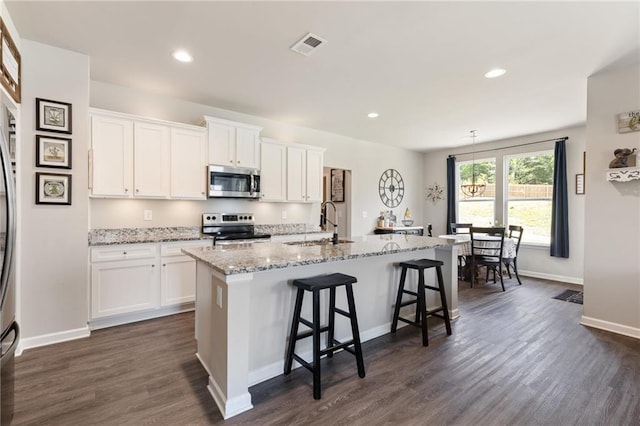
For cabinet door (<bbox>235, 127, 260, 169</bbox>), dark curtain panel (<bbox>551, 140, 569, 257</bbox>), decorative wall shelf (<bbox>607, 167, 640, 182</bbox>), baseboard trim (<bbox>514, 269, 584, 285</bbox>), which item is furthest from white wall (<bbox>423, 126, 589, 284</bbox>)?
cabinet door (<bbox>235, 127, 260, 169</bbox>)

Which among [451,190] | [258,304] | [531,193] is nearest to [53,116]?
[258,304]

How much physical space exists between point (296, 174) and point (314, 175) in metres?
0.36

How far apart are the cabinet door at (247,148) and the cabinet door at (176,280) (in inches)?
58.2

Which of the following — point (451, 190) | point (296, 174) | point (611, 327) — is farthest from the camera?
point (451, 190)

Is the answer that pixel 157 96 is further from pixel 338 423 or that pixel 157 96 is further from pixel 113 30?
pixel 338 423

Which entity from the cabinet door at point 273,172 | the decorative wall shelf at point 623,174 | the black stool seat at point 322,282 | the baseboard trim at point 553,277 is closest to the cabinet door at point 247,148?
the cabinet door at point 273,172

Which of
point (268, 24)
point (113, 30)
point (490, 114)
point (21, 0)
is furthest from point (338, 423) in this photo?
point (490, 114)

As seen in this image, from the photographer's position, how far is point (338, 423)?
1.74 m

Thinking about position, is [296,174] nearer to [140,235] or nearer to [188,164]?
[188,164]

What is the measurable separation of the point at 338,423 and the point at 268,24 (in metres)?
2.80

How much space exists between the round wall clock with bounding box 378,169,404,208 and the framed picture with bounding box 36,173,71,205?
5.30 meters

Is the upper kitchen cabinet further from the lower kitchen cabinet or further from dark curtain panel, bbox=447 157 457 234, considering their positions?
dark curtain panel, bbox=447 157 457 234

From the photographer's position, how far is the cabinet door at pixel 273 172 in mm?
4480

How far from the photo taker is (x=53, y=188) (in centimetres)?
278
